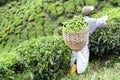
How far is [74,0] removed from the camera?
11680 millimetres

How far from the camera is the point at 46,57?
6.78 meters

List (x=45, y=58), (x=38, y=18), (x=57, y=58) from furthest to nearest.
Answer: (x=38, y=18), (x=57, y=58), (x=45, y=58)

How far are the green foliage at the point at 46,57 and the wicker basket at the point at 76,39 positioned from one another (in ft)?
1.44

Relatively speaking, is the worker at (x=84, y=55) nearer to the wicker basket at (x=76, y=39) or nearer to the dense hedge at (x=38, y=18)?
the wicker basket at (x=76, y=39)

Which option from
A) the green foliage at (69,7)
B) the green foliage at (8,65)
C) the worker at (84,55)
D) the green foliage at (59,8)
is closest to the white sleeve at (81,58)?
the worker at (84,55)

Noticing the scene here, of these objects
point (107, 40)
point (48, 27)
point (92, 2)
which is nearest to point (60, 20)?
point (48, 27)

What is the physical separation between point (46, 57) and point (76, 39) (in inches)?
29.0

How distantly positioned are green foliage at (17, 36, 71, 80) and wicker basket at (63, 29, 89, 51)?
1.44 feet

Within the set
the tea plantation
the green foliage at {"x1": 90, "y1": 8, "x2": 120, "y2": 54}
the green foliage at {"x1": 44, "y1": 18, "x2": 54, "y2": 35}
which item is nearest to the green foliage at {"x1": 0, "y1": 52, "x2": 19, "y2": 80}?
the tea plantation

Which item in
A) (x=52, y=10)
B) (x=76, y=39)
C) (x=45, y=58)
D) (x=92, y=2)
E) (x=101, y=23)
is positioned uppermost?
(x=76, y=39)

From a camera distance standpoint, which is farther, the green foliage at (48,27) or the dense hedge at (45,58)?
the green foliage at (48,27)

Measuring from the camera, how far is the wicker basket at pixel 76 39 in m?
6.41

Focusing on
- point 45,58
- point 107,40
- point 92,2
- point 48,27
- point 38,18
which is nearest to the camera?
point 45,58

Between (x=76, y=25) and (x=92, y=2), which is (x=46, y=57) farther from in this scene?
(x=92, y=2)
